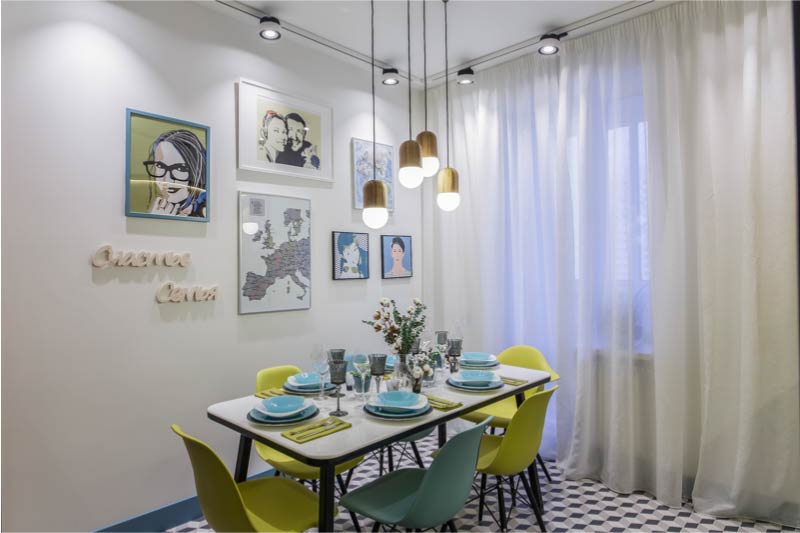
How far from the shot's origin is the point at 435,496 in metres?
1.70

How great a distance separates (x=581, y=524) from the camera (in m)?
2.45

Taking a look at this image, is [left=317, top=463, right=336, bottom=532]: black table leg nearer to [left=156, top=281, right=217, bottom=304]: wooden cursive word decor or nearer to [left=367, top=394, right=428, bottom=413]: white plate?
[left=367, top=394, right=428, bottom=413]: white plate

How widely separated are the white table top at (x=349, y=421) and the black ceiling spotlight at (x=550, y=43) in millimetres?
2175

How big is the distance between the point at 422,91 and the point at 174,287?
104 inches

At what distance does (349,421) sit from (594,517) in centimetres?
156

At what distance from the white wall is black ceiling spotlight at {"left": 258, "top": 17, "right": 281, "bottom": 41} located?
0.10m

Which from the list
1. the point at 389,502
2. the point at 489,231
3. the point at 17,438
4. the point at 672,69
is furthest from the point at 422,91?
the point at 17,438

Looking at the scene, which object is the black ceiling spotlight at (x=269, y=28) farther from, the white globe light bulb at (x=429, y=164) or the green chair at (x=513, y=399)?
the green chair at (x=513, y=399)

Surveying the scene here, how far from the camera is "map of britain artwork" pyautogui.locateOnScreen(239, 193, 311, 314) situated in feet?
9.31

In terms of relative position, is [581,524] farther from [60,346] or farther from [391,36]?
[391,36]

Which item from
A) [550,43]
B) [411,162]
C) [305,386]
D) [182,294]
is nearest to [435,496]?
[305,386]

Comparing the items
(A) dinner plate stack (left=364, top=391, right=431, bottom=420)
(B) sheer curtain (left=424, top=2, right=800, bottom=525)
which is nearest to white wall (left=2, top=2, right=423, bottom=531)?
(A) dinner plate stack (left=364, top=391, right=431, bottom=420)

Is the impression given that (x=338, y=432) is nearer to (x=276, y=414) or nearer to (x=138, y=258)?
(x=276, y=414)

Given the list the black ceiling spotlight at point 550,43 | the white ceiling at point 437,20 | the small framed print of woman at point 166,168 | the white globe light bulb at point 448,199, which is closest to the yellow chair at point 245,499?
the small framed print of woman at point 166,168
